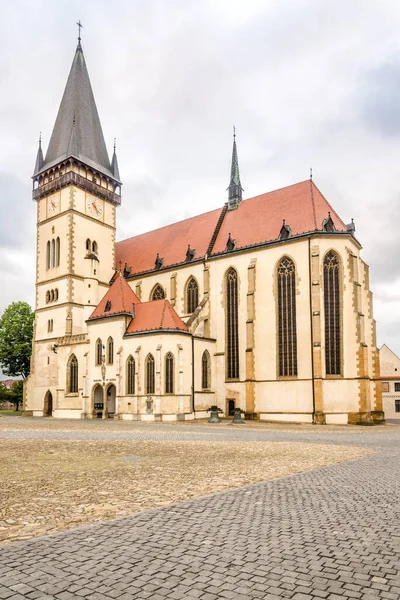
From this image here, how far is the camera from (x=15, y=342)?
60.3 meters

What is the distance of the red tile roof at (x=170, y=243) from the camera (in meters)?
46.8

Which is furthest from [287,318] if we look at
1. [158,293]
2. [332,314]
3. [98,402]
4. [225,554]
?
[225,554]

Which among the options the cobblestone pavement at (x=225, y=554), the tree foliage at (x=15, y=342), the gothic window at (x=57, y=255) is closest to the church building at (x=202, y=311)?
the gothic window at (x=57, y=255)

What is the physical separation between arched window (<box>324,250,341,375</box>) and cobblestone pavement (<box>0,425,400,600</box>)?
95.9 ft

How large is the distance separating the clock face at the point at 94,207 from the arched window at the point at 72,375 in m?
14.8

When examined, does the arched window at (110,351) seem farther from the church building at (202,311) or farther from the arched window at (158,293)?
the arched window at (158,293)

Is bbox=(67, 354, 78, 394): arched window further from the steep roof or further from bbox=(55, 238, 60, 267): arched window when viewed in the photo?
the steep roof

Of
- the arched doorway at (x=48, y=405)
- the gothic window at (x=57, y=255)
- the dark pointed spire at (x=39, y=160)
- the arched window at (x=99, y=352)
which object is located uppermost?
the dark pointed spire at (x=39, y=160)

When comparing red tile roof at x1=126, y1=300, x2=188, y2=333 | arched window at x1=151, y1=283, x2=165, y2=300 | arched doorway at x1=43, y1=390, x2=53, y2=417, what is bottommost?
arched doorway at x1=43, y1=390, x2=53, y2=417

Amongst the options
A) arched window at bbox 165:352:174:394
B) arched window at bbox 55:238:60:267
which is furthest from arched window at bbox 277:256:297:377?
arched window at bbox 55:238:60:267

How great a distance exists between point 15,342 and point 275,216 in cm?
3497

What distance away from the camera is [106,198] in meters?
53.2

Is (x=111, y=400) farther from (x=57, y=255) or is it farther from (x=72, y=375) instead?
(x=57, y=255)

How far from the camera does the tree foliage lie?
59594 millimetres
